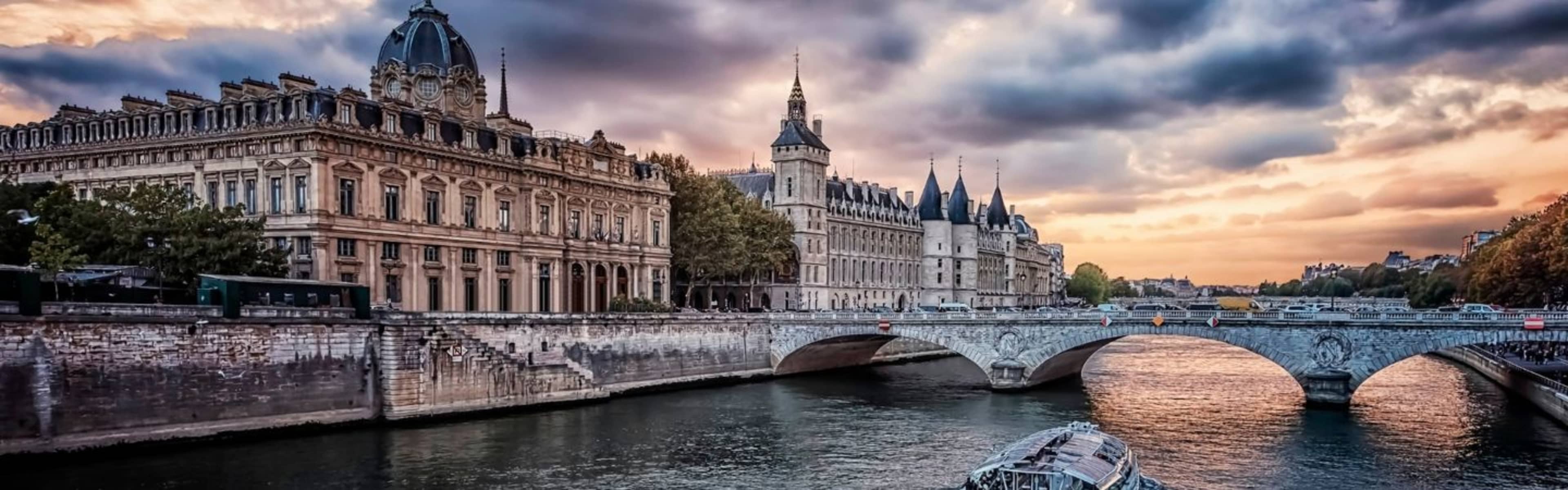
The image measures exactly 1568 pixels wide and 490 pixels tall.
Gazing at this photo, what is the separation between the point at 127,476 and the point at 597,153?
1845 inches

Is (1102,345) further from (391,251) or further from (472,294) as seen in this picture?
(391,251)

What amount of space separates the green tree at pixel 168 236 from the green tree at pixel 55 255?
222 centimetres

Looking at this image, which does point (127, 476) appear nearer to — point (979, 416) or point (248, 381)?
point (248, 381)

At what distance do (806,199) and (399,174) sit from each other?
59800 mm

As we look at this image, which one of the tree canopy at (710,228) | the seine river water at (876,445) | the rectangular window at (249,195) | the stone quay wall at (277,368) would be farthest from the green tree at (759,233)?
the rectangular window at (249,195)

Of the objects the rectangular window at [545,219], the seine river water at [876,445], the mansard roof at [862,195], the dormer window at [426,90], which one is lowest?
the seine river water at [876,445]

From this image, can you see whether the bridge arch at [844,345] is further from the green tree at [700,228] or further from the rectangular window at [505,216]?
the rectangular window at [505,216]

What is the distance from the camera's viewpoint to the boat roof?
1225 inches

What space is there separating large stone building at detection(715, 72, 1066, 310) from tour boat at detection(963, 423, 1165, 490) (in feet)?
268

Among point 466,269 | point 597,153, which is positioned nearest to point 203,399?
point 466,269

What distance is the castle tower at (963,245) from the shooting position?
14925 cm

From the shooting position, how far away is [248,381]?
4722cm

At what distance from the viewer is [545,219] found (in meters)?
77.2

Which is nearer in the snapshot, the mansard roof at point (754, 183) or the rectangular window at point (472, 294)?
the rectangular window at point (472, 294)
